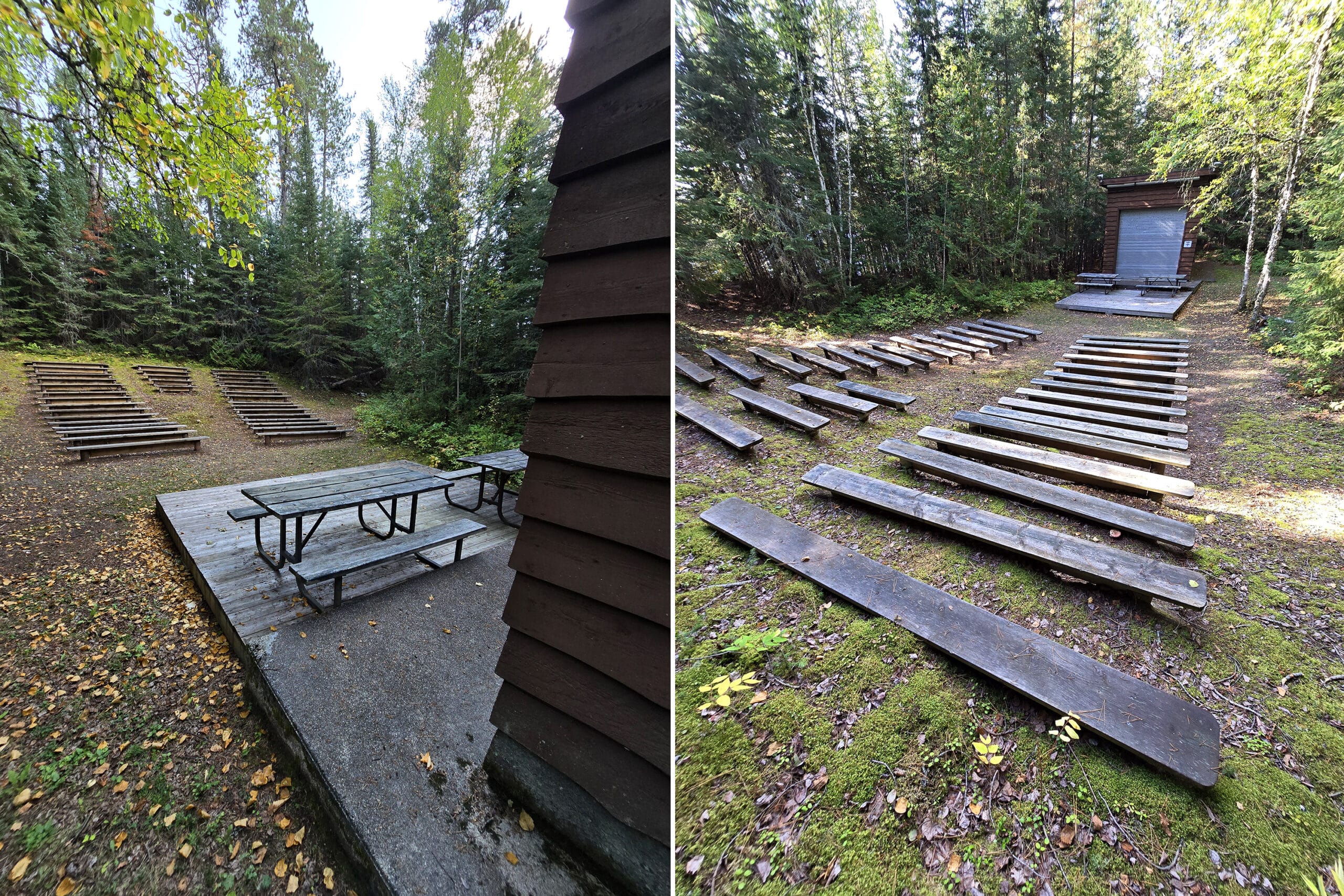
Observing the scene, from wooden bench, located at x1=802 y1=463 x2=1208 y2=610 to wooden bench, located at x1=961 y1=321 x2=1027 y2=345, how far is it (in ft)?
23.8

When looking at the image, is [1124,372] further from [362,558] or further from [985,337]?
[362,558]

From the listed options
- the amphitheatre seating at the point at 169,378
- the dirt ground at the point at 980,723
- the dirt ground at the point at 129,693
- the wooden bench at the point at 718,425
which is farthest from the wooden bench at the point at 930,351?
the amphitheatre seating at the point at 169,378

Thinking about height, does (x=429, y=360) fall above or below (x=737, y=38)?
below

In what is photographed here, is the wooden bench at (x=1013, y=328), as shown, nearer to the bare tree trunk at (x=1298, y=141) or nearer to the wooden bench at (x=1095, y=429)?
the bare tree trunk at (x=1298, y=141)

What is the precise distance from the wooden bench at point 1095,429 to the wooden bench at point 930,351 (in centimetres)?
272

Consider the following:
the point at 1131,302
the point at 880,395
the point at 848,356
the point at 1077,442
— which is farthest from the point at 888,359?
the point at 1131,302

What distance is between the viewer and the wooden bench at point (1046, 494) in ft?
8.11

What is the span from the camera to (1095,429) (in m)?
4.07

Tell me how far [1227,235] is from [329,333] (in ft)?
80.1

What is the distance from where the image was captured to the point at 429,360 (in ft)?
15.2

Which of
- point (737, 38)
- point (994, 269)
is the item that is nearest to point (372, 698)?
point (737, 38)

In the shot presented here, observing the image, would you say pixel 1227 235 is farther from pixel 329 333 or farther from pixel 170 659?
pixel 170 659

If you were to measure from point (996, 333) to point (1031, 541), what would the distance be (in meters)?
8.13

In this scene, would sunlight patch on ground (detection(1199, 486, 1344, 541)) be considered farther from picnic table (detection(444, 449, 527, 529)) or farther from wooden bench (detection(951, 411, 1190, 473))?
picnic table (detection(444, 449, 527, 529))
